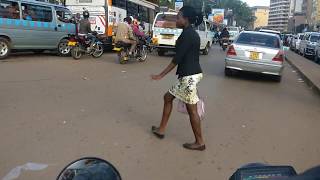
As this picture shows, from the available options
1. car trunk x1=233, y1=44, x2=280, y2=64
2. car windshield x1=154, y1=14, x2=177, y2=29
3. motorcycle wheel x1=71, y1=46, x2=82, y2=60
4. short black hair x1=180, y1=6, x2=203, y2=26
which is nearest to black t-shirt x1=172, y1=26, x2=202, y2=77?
short black hair x1=180, y1=6, x2=203, y2=26

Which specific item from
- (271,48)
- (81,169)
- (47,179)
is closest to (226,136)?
(47,179)

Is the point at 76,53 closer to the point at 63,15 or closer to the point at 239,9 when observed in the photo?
the point at 63,15

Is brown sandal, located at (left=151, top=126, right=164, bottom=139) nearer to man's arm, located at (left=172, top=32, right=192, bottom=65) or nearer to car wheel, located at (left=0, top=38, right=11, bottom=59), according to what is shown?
man's arm, located at (left=172, top=32, right=192, bottom=65)

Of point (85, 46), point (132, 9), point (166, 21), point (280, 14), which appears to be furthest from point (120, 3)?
point (280, 14)

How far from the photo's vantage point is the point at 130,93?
9.19 m

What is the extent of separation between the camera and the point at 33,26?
14984mm

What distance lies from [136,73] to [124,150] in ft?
25.3

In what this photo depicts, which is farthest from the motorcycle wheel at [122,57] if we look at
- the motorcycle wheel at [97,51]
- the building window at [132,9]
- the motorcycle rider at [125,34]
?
the building window at [132,9]

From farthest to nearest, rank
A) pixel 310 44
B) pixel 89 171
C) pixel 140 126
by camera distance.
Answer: pixel 310 44, pixel 140 126, pixel 89 171

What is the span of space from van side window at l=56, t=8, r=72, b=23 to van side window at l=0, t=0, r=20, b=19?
79.2 inches

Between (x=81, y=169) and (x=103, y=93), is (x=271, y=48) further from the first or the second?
(x=81, y=169)

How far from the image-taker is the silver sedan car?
12.3 meters

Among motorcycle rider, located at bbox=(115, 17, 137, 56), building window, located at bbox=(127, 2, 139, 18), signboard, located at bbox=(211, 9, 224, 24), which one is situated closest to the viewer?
motorcycle rider, located at bbox=(115, 17, 137, 56)

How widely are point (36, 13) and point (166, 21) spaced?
21.1ft
